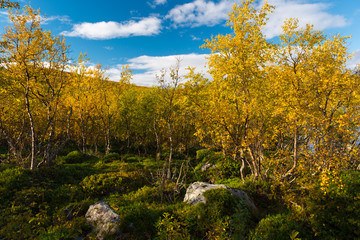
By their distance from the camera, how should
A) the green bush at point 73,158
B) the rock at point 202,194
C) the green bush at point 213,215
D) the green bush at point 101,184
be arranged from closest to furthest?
the green bush at point 213,215 < the rock at point 202,194 < the green bush at point 101,184 < the green bush at point 73,158

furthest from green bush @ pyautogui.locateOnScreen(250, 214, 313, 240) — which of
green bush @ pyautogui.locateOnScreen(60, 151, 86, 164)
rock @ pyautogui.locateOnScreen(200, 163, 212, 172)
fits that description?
green bush @ pyautogui.locateOnScreen(60, 151, 86, 164)

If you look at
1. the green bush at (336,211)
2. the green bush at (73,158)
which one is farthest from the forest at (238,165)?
the green bush at (73,158)

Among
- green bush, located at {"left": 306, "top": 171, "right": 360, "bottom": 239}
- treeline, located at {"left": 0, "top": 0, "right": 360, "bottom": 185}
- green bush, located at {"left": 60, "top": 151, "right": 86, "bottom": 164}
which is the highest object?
treeline, located at {"left": 0, "top": 0, "right": 360, "bottom": 185}

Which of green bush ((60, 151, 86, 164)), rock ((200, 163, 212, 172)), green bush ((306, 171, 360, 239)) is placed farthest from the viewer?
green bush ((60, 151, 86, 164))

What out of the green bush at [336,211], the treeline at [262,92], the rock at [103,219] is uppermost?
the treeline at [262,92]

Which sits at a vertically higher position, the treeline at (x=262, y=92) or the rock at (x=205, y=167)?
the treeline at (x=262, y=92)

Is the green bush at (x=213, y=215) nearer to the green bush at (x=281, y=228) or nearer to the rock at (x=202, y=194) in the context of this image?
the rock at (x=202, y=194)

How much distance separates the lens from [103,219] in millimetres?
7711

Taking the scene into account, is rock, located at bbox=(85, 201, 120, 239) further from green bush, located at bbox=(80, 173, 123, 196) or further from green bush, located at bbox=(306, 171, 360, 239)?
green bush, located at bbox=(306, 171, 360, 239)

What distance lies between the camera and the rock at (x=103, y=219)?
7172mm

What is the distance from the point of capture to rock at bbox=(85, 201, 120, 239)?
7.17 m

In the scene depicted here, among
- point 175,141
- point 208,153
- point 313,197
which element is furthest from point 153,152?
point 313,197

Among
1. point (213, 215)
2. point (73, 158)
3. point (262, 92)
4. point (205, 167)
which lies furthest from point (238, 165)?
point (73, 158)

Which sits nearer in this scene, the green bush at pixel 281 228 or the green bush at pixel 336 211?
the green bush at pixel 281 228
